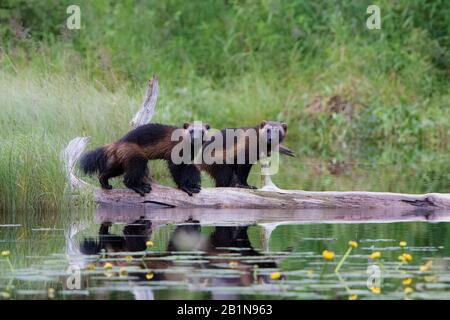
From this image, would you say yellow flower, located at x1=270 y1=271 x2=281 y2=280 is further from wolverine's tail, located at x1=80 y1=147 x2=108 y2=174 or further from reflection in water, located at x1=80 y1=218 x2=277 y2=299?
wolverine's tail, located at x1=80 y1=147 x2=108 y2=174

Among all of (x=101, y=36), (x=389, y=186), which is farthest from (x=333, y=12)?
(x=389, y=186)

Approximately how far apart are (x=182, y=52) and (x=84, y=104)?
37.0ft

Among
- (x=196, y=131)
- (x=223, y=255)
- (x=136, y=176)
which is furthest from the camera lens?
(x=196, y=131)

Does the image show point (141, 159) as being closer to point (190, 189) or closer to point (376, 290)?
point (190, 189)

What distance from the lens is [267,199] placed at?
40.5 feet

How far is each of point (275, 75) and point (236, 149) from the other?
428 inches

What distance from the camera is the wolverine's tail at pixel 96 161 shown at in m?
12.4

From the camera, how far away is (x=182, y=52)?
25.8 meters

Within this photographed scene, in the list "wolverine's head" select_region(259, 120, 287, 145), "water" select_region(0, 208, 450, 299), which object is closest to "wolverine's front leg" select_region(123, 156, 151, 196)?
"water" select_region(0, 208, 450, 299)

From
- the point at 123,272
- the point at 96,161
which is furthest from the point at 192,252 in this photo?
the point at 96,161

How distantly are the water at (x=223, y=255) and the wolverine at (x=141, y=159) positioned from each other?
0.36m
